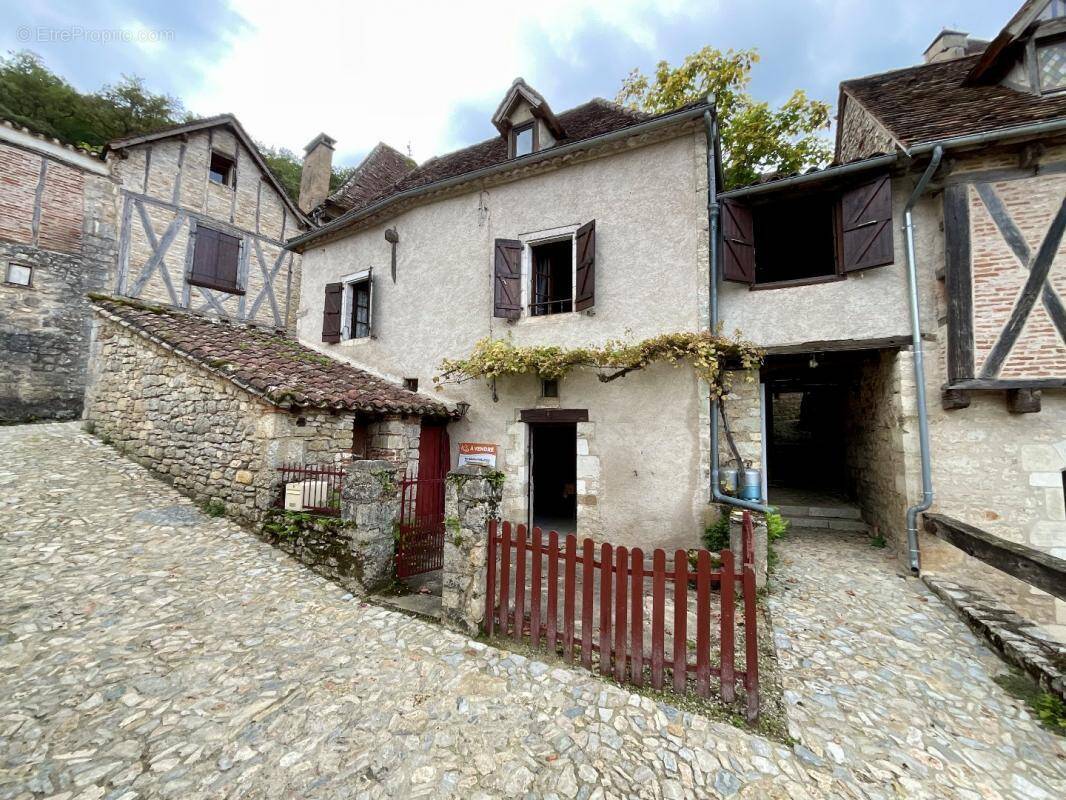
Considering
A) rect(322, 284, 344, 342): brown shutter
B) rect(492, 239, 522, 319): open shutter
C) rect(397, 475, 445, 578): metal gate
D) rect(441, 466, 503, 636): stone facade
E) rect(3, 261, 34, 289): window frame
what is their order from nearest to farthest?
1. rect(441, 466, 503, 636): stone facade
2. rect(397, 475, 445, 578): metal gate
3. rect(492, 239, 522, 319): open shutter
4. rect(322, 284, 344, 342): brown shutter
5. rect(3, 261, 34, 289): window frame

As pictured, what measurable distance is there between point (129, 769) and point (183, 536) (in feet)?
12.2

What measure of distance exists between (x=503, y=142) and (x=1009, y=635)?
1071 cm

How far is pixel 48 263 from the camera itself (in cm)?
1023

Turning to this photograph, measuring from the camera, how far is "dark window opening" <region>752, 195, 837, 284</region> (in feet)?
21.2

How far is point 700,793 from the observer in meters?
2.19

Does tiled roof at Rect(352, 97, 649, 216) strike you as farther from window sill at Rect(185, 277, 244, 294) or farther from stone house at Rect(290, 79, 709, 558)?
window sill at Rect(185, 277, 244, 294)

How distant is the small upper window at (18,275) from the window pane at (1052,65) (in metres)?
19.9

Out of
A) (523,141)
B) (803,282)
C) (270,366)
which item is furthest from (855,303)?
(270,366)

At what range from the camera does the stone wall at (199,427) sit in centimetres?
564

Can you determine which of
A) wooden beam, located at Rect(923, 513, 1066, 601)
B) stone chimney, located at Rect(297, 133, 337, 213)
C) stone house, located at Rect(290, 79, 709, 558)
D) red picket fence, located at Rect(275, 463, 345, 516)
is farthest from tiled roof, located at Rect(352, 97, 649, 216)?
wooden beam, located at Rect(923, 513, 1066, 601)

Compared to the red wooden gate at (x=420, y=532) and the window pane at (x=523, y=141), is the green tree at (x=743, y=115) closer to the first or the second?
the window pane at (x=523, y=141)

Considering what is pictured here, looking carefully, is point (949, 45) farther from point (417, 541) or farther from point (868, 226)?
point (417, 541)

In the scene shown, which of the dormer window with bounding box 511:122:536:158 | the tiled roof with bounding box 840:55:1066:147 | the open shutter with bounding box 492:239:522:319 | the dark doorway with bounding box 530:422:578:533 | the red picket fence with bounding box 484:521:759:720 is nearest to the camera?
the red picket fence with bounding box 484:521:759:720

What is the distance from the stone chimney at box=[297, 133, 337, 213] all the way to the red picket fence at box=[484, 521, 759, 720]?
46.8ft
